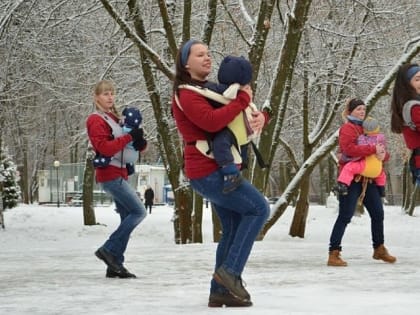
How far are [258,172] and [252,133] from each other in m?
10.9

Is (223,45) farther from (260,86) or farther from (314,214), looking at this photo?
(314,214)

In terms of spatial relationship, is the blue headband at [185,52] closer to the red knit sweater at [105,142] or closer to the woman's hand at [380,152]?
the red knit sweater at [105,142]

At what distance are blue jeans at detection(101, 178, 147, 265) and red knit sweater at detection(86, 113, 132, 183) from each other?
7cm

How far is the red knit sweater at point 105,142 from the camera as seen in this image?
684 cm

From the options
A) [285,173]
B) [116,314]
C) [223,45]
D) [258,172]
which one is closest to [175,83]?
[116,314]

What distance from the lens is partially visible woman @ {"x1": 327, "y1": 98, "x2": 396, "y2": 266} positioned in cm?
789

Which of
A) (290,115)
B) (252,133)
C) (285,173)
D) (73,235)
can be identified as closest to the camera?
(252,133)

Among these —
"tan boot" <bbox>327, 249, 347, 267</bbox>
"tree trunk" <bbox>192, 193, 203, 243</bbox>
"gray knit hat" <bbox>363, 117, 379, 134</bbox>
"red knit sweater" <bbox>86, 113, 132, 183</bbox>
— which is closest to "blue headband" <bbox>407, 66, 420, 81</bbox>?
"gray knit hat" <bbox>363, 117, 379, 134</bbox>

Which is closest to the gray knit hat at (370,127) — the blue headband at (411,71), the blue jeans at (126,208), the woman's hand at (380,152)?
the woman's hand at (380,152)

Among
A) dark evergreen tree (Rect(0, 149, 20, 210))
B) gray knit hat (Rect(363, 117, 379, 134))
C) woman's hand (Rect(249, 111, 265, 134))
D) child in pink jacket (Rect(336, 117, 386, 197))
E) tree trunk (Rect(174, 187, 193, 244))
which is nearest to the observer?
woman's hand (Rect(249, 111, 265, 134))

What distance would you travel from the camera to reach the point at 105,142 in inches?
271

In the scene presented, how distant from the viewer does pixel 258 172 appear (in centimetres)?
Answer: 1583

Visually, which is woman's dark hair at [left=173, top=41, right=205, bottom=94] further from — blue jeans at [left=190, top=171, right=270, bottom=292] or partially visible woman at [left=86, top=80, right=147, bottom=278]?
partially visible woman at [left=86, top=80, right=147, bottom=278]

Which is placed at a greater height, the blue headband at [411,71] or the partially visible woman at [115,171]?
the blue headband at [411,71]
